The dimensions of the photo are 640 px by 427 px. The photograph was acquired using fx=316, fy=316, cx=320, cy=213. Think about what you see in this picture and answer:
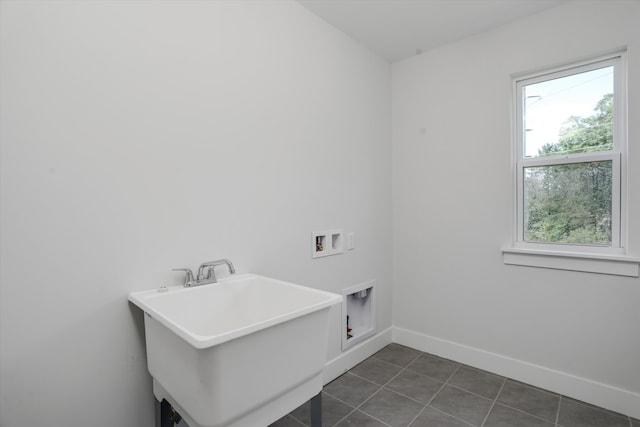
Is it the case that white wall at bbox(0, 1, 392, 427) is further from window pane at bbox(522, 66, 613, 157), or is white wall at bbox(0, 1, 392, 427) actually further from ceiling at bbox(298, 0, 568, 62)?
window pane at bbox(522, 66, 613, 157)

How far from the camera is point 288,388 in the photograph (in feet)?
3.64

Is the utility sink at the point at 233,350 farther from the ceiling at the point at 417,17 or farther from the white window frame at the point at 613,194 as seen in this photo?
the ceiling at the point at 417,17

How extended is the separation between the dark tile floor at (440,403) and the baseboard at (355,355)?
A: 49 mm

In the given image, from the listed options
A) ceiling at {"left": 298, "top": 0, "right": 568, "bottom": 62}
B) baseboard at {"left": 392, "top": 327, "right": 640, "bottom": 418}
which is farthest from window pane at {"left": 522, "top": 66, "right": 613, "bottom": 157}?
baseboard at {"left": 392, "top": 327, "right": 640, "bottom": 418}

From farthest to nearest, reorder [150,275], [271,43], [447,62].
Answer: [447,62]
[271,43]
[150,275]

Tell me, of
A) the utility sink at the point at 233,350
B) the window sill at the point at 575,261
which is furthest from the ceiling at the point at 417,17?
the utility sink at the point at 233,350

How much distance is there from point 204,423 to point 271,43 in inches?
72.1

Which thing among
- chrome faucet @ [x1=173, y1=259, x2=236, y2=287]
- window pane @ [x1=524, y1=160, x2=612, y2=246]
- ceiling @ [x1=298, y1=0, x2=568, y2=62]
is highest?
ceiling @ [x1=298, y1=0, x2=568, y2=62]

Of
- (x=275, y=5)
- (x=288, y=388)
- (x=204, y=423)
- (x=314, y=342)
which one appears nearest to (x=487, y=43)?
(x=275, y=5)

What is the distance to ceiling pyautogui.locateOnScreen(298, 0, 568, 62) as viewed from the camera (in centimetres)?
199

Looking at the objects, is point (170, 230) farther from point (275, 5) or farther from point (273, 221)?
point (275, 5)

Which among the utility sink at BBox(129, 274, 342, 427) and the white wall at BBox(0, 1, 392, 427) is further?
the white wall at BBox(0, 1, 392, 427)

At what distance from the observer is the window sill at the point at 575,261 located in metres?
1.79

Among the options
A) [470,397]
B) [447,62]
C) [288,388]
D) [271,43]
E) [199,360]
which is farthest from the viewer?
[447,62]
